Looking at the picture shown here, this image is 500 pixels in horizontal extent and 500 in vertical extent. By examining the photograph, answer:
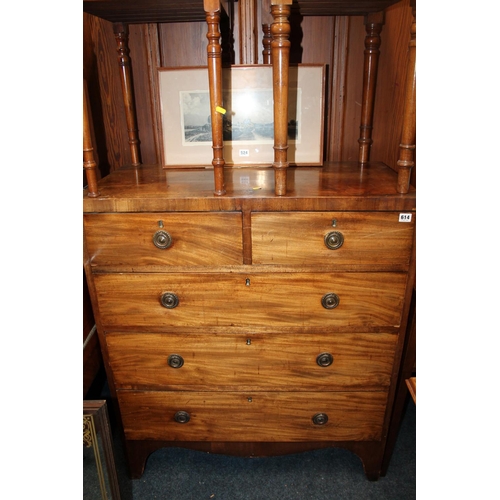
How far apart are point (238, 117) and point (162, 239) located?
2.01 ft

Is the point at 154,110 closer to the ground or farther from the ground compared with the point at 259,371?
farther from the ground

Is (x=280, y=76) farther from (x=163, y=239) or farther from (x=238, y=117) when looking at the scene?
(x=163, y=239)

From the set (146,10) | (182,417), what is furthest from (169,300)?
(146,10)

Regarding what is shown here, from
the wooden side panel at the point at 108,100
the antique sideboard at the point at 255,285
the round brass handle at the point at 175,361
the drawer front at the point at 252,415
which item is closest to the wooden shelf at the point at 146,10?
the antique sideboard at the point at 255,285

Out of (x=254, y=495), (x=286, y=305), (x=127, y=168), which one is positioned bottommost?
(x=254, y=495)

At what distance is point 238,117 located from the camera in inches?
68.6

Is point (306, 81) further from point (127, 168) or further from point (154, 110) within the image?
point (127, 168)

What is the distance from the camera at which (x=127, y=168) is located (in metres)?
1.87

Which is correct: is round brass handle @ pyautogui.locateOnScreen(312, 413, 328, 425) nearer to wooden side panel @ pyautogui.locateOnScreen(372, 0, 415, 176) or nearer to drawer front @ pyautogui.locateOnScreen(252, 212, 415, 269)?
drawer front @ pyautogui.locateOnScreen(252, 212, 415, 269)

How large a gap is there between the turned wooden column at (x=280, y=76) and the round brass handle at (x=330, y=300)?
15.3 inches

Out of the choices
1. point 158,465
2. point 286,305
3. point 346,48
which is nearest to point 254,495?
point 158,465

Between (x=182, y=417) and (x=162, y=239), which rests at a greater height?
(x=162, y=239)

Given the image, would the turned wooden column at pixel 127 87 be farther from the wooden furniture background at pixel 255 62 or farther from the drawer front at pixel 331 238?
the drawer front at pixel 331 238

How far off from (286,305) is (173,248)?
0.43 metres
